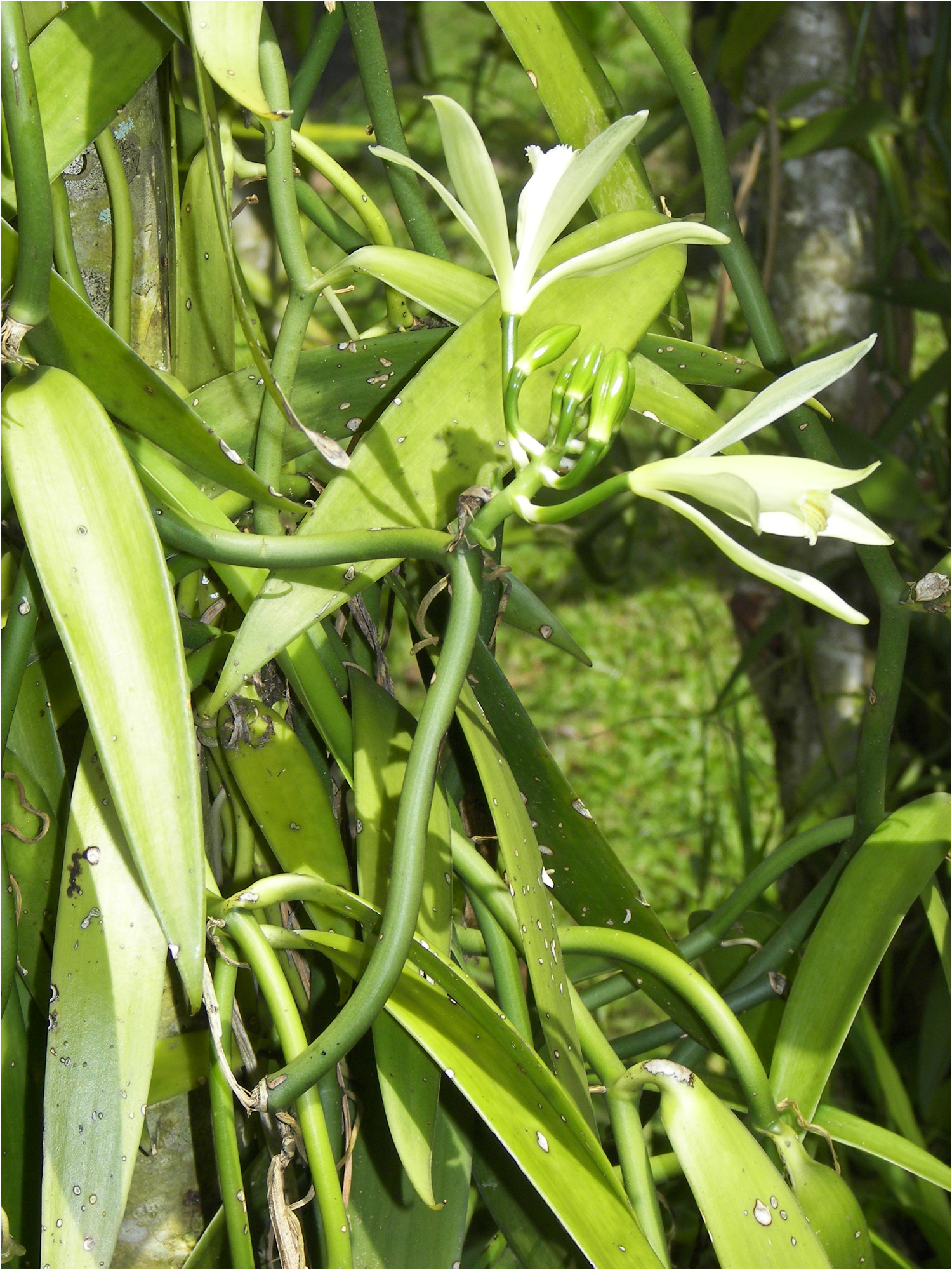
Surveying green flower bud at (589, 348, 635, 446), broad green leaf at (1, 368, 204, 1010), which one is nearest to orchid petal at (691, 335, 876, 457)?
green flower bud at (589, 348, 635, 446)

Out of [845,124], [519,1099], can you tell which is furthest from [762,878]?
[845,124]

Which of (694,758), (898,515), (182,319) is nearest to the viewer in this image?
(182,319)

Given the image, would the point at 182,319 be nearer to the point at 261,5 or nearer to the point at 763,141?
the point at 261,5

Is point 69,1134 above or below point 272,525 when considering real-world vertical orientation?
below

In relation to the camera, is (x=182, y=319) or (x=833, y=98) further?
(x=833, y=98)

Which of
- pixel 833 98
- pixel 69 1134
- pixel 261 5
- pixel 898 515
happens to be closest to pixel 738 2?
pixel 833 98

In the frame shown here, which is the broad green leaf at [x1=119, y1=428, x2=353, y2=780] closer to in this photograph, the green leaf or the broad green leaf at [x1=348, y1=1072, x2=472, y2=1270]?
the broad green leaf at [x1=348, y1=1072, x2=472, y2=1270]

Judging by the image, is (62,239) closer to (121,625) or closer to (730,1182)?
(121,625)
